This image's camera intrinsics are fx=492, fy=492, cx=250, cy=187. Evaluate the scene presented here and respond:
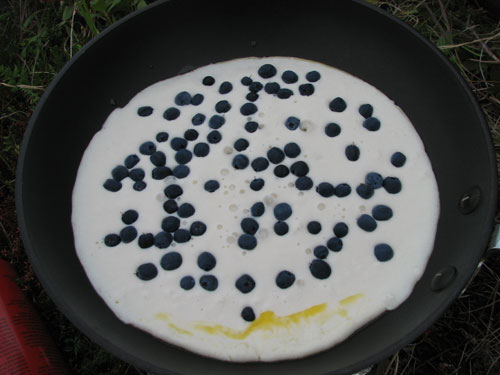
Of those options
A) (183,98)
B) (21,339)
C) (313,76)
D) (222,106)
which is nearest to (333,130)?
(313,76)

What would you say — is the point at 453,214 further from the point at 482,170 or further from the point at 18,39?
the point at 18,39

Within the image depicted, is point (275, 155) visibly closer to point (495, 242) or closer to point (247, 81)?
point (247, 81)

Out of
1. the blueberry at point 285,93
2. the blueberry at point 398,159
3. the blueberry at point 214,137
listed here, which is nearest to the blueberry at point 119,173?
the blueberry at point 214,137

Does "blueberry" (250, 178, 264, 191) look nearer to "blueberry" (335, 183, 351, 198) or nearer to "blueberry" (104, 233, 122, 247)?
"blueberry" (335, 183, 351, 198)

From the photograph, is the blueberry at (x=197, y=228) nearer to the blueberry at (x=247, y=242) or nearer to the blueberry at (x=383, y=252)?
the blueberry at (x=247, y=242)

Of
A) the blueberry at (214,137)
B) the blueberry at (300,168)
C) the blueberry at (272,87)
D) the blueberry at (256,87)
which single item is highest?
the blueberry at (272,87)

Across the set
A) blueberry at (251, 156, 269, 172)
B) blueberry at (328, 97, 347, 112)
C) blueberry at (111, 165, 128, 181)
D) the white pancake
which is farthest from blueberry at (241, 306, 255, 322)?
blueberry at (328, 97, 347, 112)
